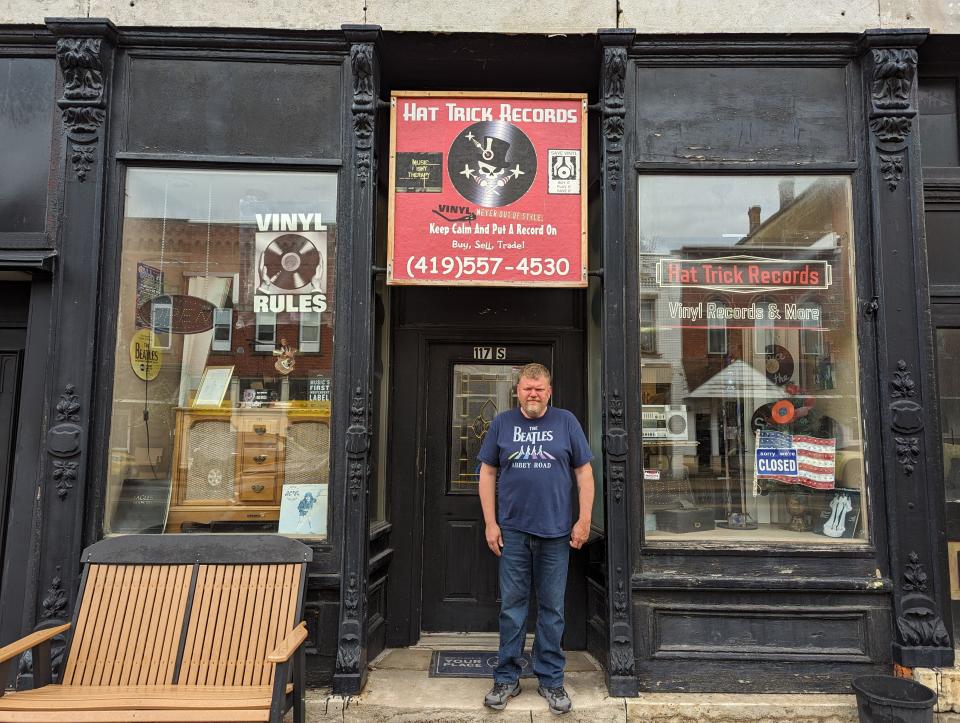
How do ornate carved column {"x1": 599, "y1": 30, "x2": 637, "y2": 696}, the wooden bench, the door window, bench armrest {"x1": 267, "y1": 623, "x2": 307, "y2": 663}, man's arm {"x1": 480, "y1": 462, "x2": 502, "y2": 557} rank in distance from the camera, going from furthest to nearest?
the door window < ornate carved column {"x1": 599, "y1": 30, "x2": 637, "y2": 696} < man's arm {"x1": 480, "y1": 462, "x2": 502, "y2": 557} < the wooden bench < bench armrest {"x1": 267, "y1": 623, "x2": 307, "y2": 663}

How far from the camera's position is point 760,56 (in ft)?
15.4

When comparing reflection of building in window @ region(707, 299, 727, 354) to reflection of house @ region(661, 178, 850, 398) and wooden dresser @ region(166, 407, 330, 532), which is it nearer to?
reflection of house @ region(661, 178, 850, 398)

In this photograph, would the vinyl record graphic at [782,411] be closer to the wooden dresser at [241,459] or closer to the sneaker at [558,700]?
the sneaker at [558,700]

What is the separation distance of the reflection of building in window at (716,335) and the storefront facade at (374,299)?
17 mm

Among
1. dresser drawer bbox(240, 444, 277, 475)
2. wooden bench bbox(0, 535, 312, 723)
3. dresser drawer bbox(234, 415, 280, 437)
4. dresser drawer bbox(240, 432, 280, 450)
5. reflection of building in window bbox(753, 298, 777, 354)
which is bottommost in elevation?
wooden bench bbox(0, 535, 312, 723)

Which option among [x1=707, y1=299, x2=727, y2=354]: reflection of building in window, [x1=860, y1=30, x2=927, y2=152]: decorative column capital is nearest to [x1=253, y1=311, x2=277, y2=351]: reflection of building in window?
[x1=707, y1=299, x2=727, y2=354]: reflection of building in window

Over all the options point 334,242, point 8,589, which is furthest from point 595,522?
point 8,589

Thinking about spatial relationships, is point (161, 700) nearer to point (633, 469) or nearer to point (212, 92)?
point (633, 469)

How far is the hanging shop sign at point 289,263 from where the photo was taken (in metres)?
4.67

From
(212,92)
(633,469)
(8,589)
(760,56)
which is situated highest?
(760,56)

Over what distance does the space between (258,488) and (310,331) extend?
123cm

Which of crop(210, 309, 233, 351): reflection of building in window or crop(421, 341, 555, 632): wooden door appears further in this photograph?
crop(421, 341, 555, 632): wooden door

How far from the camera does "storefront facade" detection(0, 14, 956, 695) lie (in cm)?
435

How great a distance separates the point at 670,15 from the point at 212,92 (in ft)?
11.5
